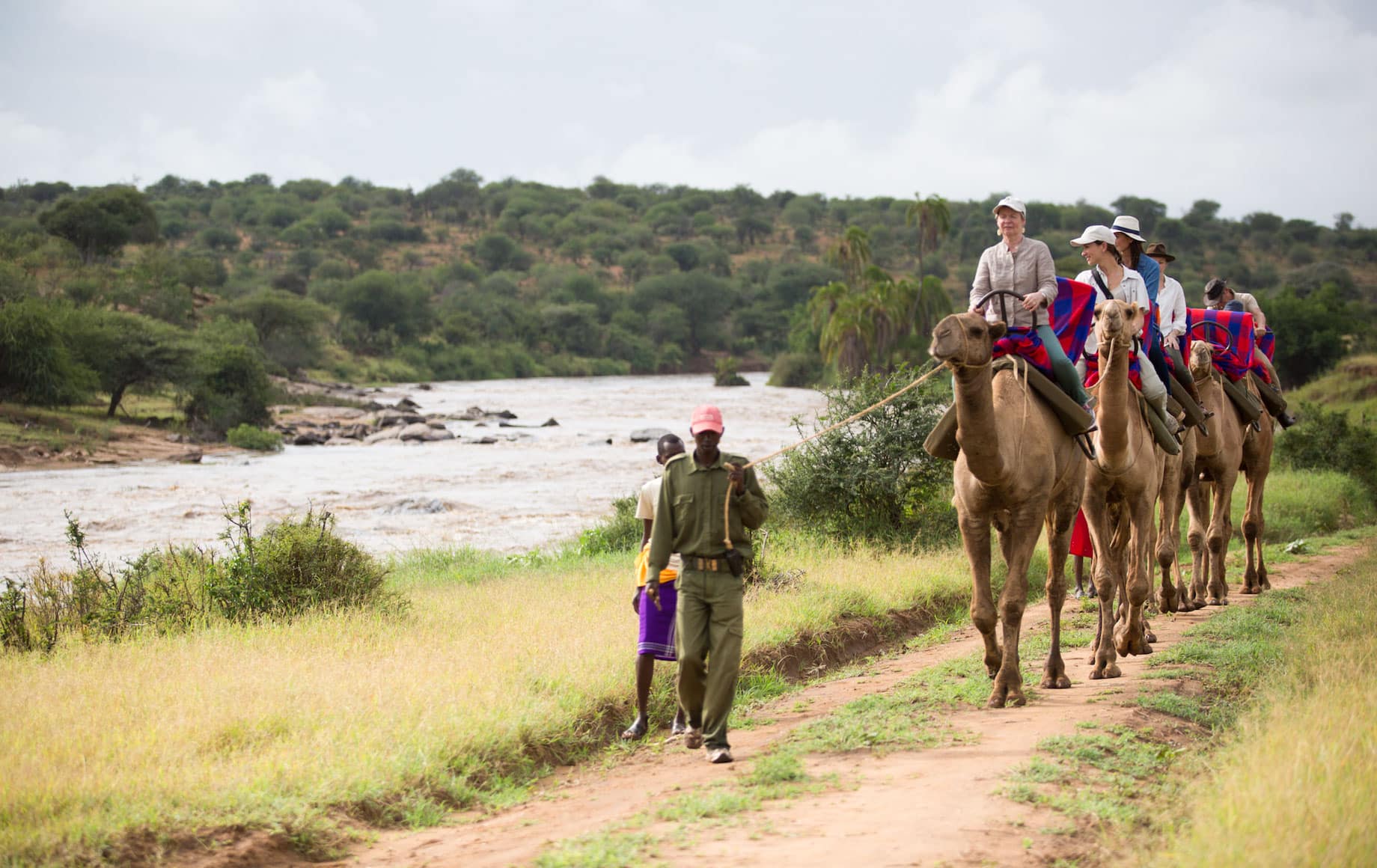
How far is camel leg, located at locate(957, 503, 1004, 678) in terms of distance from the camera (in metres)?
7.77

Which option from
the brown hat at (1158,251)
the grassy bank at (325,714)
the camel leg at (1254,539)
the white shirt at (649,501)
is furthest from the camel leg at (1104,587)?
the camel leg at (1254,539)

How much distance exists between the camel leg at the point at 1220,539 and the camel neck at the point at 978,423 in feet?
17.4

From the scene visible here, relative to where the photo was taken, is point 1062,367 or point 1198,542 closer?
point 1062,367

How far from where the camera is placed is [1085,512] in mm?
9141

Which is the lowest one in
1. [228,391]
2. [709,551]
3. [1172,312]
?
[709,551]

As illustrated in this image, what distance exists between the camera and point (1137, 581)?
8711 millimetres

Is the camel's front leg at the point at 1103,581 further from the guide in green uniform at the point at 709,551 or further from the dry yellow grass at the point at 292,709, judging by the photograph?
the guide in green uniform at the point at 709,551

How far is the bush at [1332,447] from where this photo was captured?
21.7 m

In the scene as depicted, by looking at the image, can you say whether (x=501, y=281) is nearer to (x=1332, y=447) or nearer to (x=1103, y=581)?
(x=1332, y=447)

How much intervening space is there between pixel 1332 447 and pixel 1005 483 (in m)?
17.7

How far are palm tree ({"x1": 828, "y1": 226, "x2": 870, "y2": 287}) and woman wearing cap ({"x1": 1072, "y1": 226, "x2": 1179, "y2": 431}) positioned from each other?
53652mm

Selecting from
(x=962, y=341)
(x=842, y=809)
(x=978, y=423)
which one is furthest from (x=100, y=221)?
Answer: (x=842, y=809)

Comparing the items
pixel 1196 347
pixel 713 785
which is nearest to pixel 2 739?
pixel 713 785

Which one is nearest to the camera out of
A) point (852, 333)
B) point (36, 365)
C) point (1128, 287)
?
point (1128, 287)
